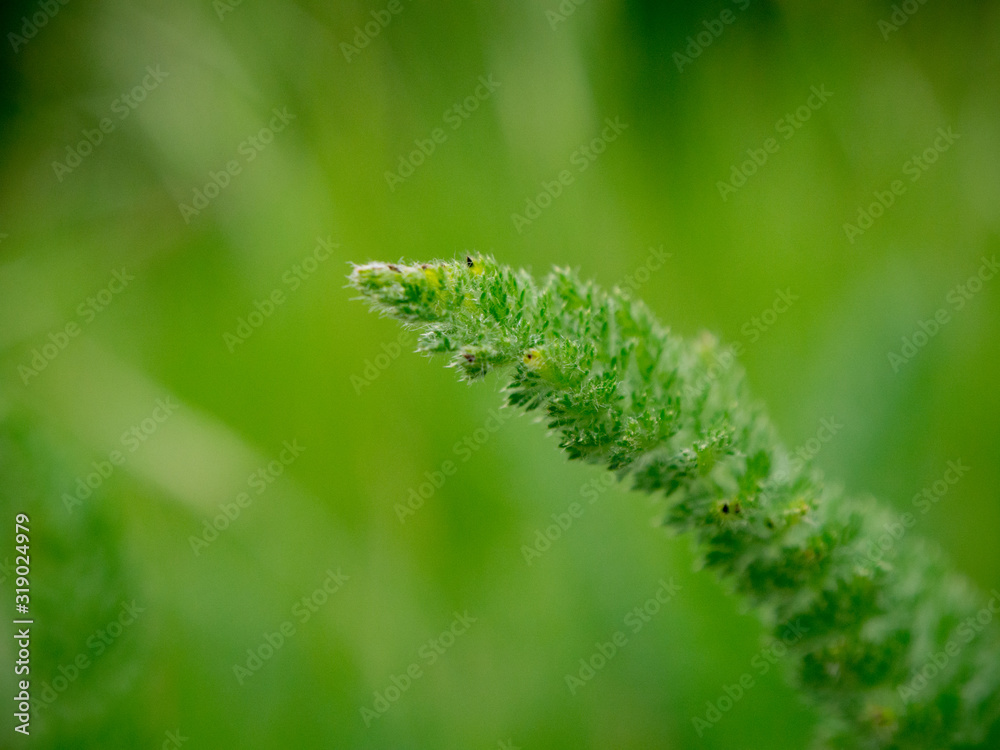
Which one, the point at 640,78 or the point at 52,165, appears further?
the point at 52,165

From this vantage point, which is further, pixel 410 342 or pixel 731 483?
pixel 410 342

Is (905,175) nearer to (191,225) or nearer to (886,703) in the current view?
(886,703)

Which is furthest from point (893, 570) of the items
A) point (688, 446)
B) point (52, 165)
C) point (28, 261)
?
point (52, 165)

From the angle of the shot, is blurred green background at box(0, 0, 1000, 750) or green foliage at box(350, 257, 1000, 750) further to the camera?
blurred green background at box(0, 0, 1000, 750)

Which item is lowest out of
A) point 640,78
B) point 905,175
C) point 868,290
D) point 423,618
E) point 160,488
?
point 160,488

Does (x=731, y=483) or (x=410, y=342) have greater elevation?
(x=731, y=483)
